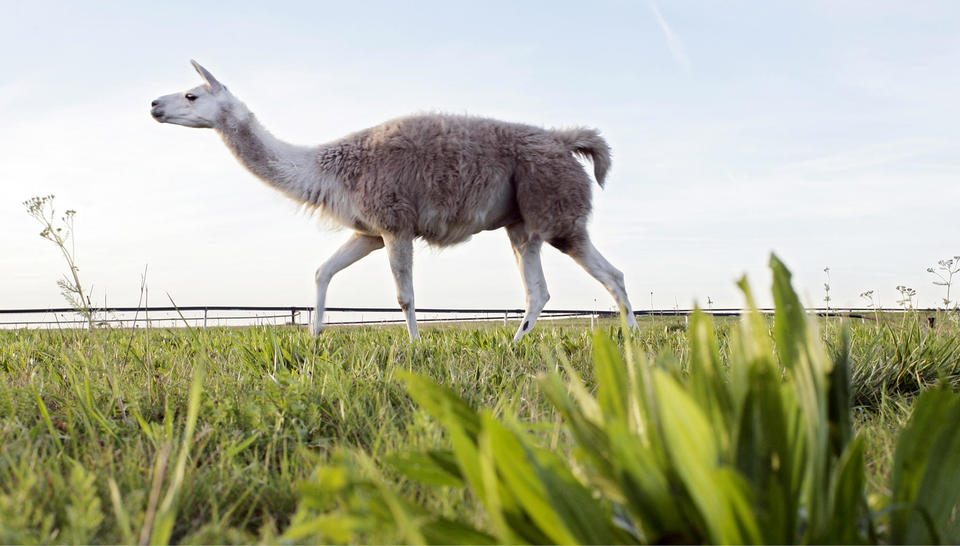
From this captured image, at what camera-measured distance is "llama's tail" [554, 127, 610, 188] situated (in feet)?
24.3

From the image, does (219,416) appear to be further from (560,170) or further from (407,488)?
(560,170)

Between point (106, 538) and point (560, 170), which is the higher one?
point (560, 170)

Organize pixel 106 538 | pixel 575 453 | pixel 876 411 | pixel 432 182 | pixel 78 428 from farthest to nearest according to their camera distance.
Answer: pixel 432 182
pixel 876 411
pixel 78 428
pixel 106 538
pixel 575 453

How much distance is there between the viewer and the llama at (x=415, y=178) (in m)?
6.47

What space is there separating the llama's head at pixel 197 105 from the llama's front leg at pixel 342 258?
1.87 metres

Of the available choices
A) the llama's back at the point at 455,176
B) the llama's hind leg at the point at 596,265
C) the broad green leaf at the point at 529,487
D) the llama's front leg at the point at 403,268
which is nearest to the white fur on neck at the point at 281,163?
the llama's back at the point at 455,176

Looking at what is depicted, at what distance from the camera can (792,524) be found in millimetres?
808

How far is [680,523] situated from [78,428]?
2.00m

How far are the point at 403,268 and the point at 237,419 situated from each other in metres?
4.33

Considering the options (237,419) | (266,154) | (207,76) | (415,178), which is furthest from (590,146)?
(237,419)

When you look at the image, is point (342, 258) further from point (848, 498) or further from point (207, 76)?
point (848, 498)

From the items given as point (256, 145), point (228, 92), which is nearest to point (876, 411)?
point (256, 145)

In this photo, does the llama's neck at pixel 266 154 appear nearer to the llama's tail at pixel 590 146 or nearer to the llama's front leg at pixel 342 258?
the llama's front leg at pixel 342 258

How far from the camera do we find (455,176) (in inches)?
262
